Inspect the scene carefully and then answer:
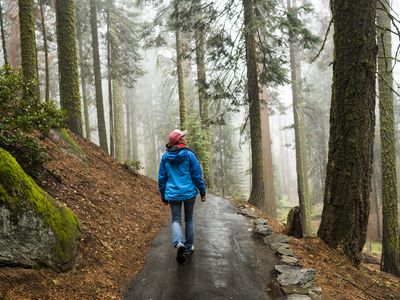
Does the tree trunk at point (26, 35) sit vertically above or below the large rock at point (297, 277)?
above

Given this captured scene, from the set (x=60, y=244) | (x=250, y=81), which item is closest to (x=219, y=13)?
(x=250, y=81)

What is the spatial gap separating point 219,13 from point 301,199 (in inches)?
388

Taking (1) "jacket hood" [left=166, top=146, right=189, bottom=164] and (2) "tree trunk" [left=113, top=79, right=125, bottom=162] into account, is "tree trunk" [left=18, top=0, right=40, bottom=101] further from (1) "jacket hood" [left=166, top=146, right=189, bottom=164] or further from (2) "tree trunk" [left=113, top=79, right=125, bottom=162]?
(2) "tree trunk" [left=113, top=79, right=125, bottom=162]

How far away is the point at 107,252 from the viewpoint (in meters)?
5.20

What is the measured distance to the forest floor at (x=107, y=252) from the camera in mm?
3837

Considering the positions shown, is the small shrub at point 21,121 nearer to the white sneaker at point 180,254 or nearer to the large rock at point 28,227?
the large rock at point 28,227

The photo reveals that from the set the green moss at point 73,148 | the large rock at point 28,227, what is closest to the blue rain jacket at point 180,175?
the large rock at point 28,227

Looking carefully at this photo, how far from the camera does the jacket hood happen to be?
5375mm

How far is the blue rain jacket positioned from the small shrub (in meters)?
2.03

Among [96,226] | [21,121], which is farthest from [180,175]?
[21,121]

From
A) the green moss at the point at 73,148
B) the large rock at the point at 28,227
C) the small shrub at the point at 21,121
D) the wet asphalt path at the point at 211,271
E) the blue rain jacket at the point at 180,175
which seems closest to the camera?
the large rock at the point at 28,227

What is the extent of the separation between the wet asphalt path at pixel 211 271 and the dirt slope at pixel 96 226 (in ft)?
1.01

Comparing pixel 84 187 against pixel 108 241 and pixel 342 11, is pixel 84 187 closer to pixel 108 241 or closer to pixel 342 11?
pixel 108 241

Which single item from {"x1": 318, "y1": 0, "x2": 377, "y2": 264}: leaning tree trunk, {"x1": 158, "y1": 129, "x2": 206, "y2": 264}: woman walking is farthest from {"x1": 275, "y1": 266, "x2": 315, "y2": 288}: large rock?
{"x1": 158, "y1": 129, "x2": 206, "y2": 264}: woman walking
